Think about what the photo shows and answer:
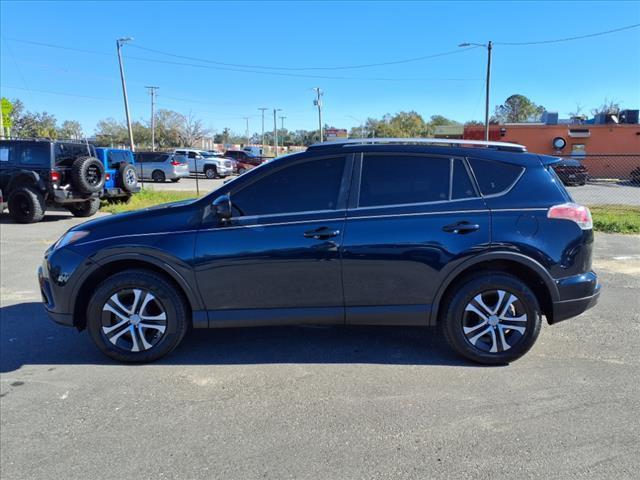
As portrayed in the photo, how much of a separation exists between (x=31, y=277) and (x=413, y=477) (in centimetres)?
635

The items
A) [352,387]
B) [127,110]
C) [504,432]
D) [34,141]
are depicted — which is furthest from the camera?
[127,110]

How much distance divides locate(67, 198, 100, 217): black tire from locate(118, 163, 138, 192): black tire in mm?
959

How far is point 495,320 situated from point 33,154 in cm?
1203

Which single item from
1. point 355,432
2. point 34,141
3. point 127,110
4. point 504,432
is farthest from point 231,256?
point 127,110

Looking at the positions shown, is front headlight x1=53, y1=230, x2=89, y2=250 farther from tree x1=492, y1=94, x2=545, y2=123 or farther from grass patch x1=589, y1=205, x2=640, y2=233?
tree x1=492, y1=94, x2=545, y2=123

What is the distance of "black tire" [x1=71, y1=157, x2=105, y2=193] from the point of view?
38.5ft

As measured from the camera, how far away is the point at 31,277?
679 cm

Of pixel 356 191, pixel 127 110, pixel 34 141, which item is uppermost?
pixel 127 110

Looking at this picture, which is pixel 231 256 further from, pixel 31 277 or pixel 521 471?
pixel 31 277

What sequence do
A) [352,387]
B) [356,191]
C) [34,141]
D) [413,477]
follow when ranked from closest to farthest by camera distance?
[413,477] < [352,387] < [356,191] < [34,141]

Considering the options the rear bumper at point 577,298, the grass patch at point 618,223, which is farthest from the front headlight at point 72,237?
the grass patch at point 618,223

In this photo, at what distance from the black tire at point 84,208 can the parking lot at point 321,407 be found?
9.26 m

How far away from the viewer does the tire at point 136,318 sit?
3785 mm

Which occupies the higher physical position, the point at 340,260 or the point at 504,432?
the point at 340,260
